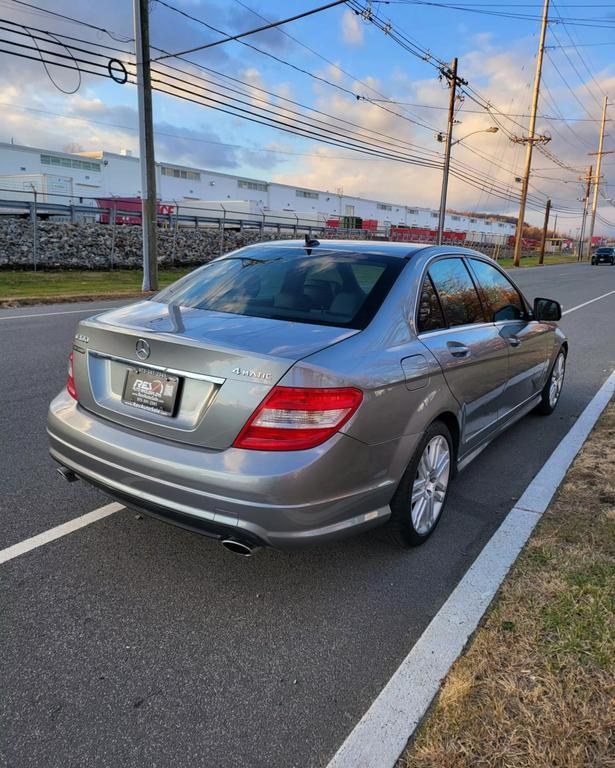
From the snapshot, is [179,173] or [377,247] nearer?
[377,247]

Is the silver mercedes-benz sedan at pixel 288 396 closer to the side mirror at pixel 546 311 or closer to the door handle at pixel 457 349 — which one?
the door handle at pixel 457 349

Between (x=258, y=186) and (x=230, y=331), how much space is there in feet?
255

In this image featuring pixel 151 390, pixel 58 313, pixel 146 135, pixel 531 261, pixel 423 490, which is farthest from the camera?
pixel 531 261

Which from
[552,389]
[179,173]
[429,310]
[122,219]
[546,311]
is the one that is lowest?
[552,389]

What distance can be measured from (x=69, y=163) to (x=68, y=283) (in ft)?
149

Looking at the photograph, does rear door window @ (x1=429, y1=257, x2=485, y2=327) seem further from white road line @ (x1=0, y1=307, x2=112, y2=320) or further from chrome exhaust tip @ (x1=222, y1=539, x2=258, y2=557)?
white road line @ (x1=0, y1=307, x2=112, y2=320)

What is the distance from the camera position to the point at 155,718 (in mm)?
2133

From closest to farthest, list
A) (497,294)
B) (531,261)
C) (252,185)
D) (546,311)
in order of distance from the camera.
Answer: (497,294)
(546,311)
(531,261)
(252,185)

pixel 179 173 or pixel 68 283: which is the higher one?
pixel 179 173

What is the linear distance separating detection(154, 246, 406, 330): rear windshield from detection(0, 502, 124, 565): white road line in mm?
1339

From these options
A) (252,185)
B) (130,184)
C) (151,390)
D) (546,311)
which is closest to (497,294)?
(546,311)

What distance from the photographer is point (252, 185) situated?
7475cm

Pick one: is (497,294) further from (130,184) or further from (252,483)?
(130,184)

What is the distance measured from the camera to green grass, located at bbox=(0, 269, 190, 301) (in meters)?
14.5
